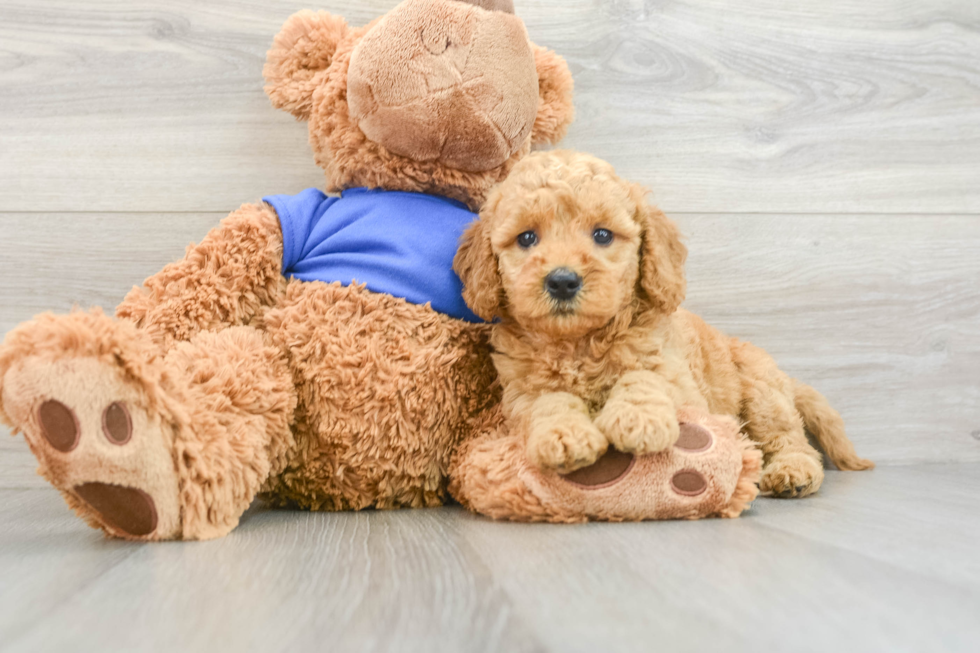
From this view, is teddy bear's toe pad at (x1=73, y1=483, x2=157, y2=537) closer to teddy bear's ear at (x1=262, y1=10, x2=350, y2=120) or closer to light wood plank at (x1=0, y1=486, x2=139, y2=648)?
light wood plank at (x1=0, y1=486, x2=139, y2=648)

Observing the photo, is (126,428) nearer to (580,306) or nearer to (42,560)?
(42,560)

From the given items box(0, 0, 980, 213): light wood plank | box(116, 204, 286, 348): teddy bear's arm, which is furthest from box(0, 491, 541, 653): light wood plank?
box(0, 0, 980, 213): light wood plank

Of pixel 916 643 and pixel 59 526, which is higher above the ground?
pixel 916 643

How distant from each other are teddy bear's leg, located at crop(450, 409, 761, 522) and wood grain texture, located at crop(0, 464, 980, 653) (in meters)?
0.03

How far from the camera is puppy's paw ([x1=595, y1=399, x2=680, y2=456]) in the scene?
94cm

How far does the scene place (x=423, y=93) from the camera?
3.64 feet

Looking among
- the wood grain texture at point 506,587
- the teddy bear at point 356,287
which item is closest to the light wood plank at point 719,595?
the wood grain texture at point 506,587

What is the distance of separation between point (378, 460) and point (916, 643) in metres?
0.76

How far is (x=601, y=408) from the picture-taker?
1.09m

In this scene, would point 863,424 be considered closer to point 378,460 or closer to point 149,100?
point 378,460

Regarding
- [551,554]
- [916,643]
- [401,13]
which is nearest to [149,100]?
[401,13]

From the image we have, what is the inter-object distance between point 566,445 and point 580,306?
0.20 meters

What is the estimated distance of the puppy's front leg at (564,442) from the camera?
0.94 m

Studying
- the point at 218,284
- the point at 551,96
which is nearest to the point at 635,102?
the point at 551,96
